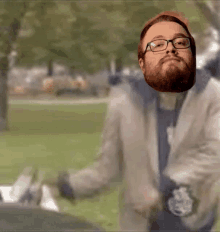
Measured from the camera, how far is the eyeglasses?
5.84ft

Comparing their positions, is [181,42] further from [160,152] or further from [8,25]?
[8,25]

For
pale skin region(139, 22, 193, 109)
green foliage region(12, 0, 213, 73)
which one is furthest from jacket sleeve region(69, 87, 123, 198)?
green foliage region(12, 0, 213, 73)

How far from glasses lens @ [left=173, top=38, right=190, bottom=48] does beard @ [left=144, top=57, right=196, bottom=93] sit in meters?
0.07

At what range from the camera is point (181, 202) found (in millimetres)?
2275

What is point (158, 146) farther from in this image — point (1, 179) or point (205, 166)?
point (1, 179)

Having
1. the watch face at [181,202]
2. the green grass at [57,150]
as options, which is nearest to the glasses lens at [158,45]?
the watch face at [181,202]

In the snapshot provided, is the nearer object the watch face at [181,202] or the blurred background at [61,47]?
the watch face at [181,202]

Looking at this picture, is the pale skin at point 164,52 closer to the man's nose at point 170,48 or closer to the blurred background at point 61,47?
the man's nose at point 170,48

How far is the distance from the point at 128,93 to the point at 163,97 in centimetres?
17

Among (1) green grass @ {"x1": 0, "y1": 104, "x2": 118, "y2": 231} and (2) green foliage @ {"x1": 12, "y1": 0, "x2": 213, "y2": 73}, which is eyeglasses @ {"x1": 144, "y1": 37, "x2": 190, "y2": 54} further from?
(2) green foliage @ {"x1": 12, "y1": 0, "x2": 213, "y2": 73}

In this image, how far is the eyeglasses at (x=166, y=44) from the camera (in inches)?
70.1

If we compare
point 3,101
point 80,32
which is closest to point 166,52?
point 80,32

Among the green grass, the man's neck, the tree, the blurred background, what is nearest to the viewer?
the man's neck

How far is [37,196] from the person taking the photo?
2.15 meters
